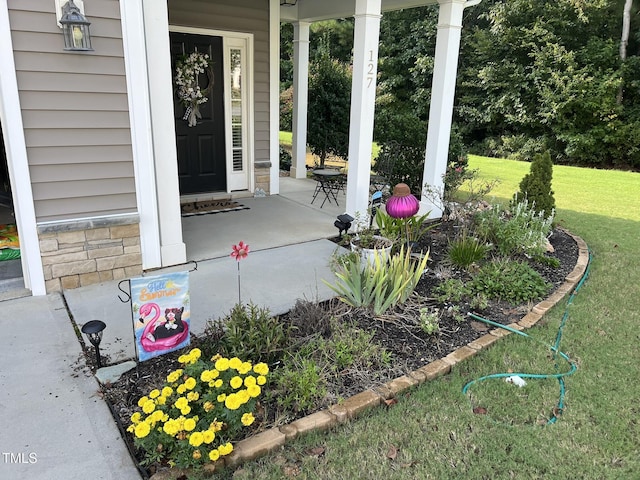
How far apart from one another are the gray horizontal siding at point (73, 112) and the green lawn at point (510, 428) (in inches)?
102

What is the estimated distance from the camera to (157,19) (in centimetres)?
361

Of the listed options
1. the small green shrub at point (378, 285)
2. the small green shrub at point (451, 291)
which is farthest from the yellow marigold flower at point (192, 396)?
the small green shrub at point (451, 291)

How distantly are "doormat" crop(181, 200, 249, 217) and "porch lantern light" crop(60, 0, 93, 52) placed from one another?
104 inches

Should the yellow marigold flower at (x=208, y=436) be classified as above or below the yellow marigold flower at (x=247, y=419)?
above

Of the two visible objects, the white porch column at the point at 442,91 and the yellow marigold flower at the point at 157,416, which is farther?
the white porch column at the point at 442,91

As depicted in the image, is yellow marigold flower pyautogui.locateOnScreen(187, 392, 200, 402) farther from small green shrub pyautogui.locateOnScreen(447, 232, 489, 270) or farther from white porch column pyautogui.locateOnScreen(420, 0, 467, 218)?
white porch column pyautogui.locateOnScreen(420, 0, 467, 218)

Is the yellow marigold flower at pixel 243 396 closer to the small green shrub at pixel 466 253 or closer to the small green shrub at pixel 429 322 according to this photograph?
the small green shrub at pixel 429 322

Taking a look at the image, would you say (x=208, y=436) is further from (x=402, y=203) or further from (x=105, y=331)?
(x=402, y=203)

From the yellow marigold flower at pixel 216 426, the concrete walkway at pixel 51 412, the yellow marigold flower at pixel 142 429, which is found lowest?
the concrete walkway at pixel 51 412

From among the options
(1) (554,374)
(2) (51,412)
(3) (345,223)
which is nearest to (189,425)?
(2) (51,412)

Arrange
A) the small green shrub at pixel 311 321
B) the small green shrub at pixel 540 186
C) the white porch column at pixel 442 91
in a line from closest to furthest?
the small green shrub at pixel 311 321
the white porch column at pixel 442 91
the small green shrub at pixel 540 186

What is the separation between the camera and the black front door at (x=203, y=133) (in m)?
5.96

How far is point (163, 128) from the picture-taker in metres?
3.84

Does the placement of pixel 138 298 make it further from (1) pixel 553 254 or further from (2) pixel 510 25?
(2) pixel 510 25
